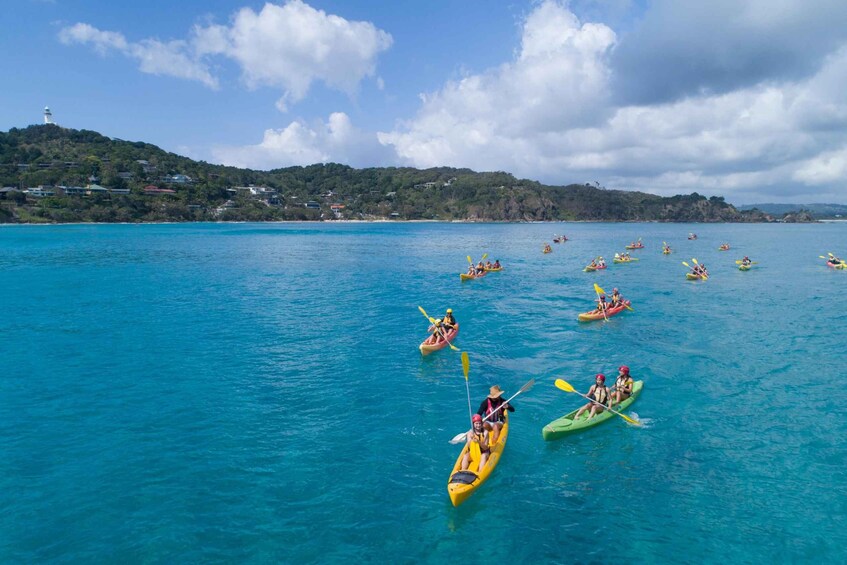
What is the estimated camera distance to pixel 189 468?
14.9 meters

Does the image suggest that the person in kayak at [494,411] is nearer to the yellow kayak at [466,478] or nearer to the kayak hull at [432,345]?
the yellow kayak at [466,478]

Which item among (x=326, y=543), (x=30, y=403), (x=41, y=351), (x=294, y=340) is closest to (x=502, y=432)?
(x=326, y=543)

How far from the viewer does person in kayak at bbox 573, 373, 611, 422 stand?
17.9 metres

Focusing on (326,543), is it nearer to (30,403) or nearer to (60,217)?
(30,403)

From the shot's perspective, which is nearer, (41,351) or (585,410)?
(585,410)

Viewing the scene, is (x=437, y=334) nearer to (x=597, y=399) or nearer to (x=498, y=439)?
(x=597, y=399)

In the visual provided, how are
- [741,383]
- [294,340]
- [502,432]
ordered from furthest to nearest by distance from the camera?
[294,340] → [741,383] → [502,432]

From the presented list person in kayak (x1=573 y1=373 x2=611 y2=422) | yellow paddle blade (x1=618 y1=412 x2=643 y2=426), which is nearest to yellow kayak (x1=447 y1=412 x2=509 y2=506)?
person in kayak (x1=573 y1=373 x2=611 y2=422)

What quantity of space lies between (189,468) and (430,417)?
8.52 m

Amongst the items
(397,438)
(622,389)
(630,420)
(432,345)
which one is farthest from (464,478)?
(432,345)

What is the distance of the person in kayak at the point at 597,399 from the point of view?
17.9 m

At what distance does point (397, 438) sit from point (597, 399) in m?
7.84

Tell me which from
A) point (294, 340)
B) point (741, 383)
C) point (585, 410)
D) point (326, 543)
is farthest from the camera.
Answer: point (294, 340)

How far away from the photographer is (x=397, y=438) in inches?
667
